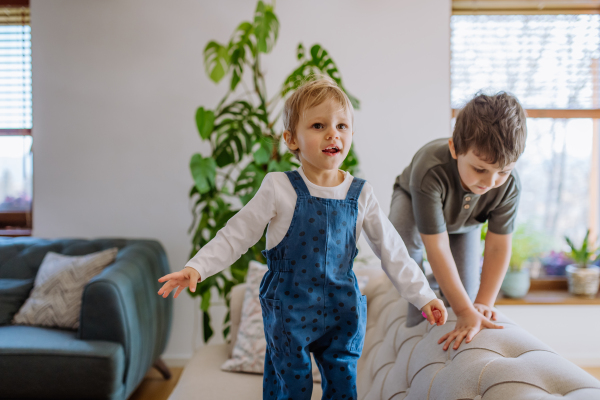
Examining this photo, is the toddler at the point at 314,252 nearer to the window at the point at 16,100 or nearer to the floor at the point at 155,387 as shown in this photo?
the floor at the point at 155,387

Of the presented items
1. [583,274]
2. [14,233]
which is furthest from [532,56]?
[14,233]

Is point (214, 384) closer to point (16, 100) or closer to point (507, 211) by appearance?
point (507, 211)

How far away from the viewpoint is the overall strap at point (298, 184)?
3.24 feet

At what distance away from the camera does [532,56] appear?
3148 mm

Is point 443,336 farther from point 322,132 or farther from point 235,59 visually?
point 235,59

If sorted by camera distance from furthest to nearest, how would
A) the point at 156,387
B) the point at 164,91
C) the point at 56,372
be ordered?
1. the point at 164,91
2. the point at 156,387
3. the point at 56,372

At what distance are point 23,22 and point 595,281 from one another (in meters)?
4.45

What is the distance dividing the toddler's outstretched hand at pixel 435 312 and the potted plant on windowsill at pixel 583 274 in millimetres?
2673

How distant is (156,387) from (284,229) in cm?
223

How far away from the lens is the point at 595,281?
3.12 meters

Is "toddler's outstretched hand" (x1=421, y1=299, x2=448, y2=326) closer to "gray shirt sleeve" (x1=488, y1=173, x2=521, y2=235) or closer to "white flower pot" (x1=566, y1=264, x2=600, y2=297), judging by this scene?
"gray shirt sleeve" (x1=488, y1=173, x2=521, y2=235)

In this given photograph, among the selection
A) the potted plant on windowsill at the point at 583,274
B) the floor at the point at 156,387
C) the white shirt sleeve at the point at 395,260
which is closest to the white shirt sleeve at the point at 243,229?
the white shirt sleeve at the point at 395,260

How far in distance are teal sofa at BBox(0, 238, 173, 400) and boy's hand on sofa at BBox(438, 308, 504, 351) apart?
161 centimetres

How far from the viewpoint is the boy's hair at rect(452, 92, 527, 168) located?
39.3 inches
